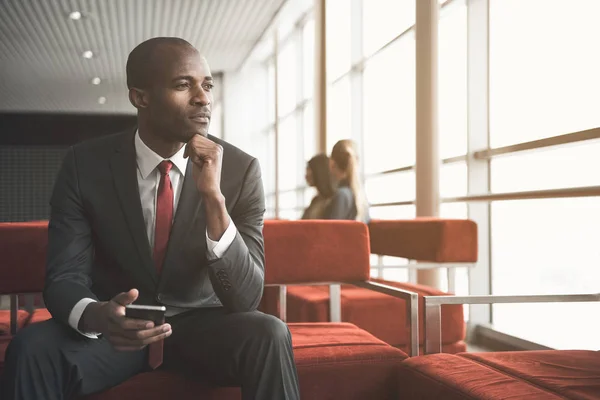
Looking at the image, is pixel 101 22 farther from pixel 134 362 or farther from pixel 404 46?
pixel 134 362

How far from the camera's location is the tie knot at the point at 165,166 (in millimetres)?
1685

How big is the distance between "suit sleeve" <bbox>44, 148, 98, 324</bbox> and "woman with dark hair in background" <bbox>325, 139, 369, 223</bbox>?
113 inches

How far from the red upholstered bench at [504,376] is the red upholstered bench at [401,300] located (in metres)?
0.99

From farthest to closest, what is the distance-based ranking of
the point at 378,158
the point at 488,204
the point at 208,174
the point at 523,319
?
Answer: the point at 378,158 < the point at 488,204 < the point at 523,319 < the point at 208,174

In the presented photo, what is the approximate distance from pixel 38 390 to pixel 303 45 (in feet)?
27.8

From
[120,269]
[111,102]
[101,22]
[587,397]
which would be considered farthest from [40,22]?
[587,397]

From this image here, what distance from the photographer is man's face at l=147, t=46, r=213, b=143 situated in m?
1.63

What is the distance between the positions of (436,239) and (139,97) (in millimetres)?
2027

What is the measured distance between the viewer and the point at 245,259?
153 cm

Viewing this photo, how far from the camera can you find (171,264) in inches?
62.9

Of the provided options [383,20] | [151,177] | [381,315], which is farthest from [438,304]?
[383,20]

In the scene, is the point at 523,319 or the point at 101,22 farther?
the point at 101,22

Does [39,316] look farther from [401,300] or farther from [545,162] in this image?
[545,162]

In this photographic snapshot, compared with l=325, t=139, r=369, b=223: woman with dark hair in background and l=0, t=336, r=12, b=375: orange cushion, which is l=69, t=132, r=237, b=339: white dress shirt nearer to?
l=0, t=336, r=12, b=375: orange cushion
